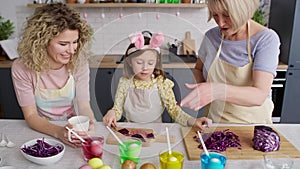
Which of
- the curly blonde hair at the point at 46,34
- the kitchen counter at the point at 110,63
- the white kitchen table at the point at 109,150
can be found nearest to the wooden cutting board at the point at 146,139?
the white kitchen table at the point at 109,150

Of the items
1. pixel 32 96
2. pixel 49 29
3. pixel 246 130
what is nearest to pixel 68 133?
pixel 32 96

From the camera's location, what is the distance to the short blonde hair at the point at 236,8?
Answer: 110 centimetres

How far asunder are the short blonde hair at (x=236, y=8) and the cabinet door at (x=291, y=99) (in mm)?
1690

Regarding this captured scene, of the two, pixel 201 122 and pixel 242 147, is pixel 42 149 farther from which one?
pixel 242 147

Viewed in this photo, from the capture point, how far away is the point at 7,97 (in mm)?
2719

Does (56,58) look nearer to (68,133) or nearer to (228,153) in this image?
(68,133)

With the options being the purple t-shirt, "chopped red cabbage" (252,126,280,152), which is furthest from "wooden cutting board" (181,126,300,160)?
the purple t-shirt

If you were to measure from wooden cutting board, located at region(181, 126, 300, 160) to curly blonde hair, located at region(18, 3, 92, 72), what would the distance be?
1.70ft

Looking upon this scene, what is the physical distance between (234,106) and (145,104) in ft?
1.29

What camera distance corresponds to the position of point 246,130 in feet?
4.14

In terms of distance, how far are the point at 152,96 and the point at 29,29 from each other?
564mm

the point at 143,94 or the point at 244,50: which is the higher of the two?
the point at 244,50

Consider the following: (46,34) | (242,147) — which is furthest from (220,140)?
(46,34)

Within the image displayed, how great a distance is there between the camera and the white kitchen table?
103cm
